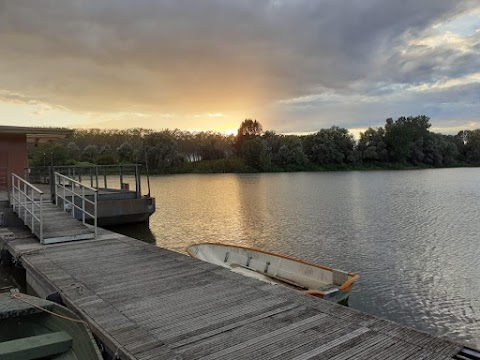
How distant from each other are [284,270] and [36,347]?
6.02m

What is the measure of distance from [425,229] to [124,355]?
16.5m

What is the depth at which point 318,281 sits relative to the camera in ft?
28.1

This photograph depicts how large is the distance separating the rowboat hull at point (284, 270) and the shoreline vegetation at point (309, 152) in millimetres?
67950

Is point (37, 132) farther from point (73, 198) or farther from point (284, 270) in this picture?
point (284, 270)

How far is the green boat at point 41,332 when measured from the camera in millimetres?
4496

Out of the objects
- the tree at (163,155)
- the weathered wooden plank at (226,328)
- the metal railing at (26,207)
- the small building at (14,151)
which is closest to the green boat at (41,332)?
the weathered wooden plank at (226,328)

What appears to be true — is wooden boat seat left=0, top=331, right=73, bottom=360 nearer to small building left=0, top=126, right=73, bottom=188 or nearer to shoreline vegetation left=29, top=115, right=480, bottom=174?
small building left=0, top=126, right=73, bottom=188

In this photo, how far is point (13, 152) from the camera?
17781 millimetres

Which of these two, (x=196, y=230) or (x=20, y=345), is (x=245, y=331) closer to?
(x=20, y=345)

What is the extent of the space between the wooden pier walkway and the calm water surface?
3.98m

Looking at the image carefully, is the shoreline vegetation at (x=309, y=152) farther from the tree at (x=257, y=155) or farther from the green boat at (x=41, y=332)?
the green boat at (x=41, y=332)

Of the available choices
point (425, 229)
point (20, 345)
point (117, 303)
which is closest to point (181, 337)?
point (117, 303)

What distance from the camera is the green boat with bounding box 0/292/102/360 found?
4496 millimetres

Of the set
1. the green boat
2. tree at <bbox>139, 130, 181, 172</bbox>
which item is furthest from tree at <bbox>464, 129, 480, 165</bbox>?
the green boat
